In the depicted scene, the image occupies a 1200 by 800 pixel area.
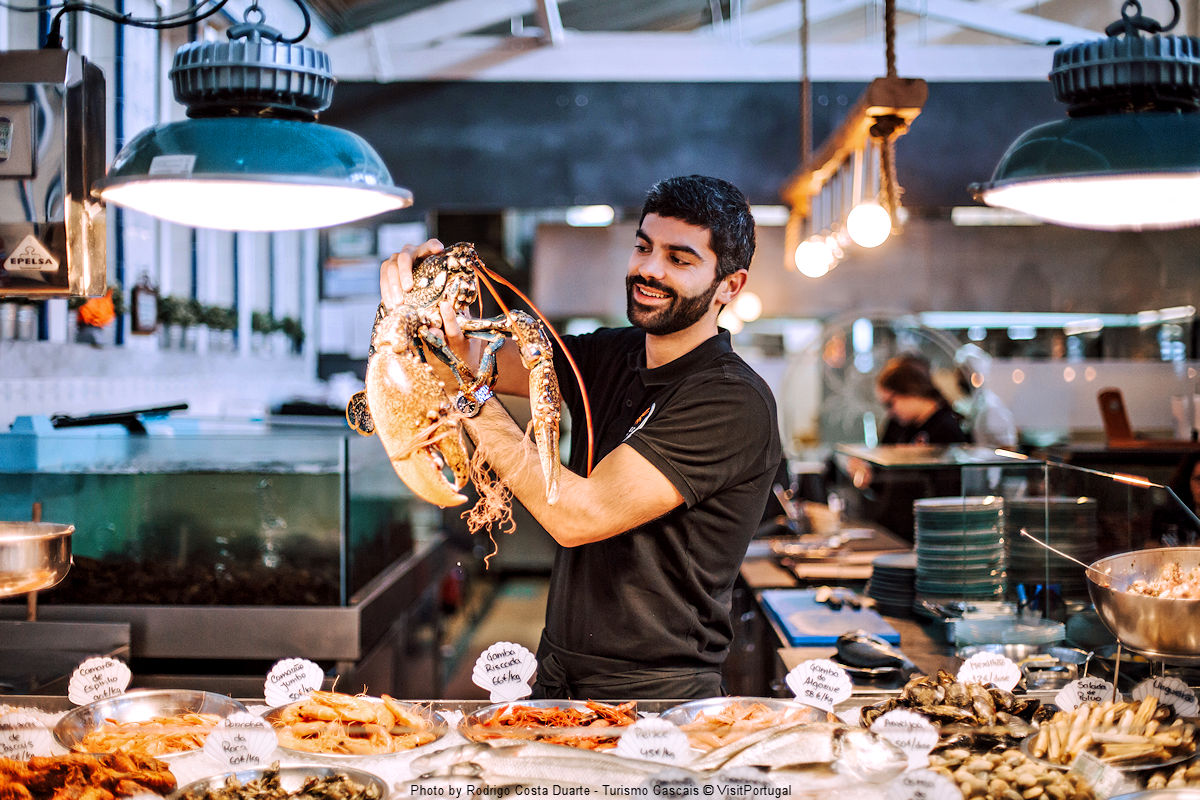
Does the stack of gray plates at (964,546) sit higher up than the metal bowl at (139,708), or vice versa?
the stack of gray plates at (964,546)

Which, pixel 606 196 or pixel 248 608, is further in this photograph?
pixel 606 196

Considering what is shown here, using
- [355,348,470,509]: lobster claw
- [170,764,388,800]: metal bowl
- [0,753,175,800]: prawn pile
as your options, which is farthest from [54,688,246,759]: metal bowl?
[355,348,470,509]: lobster claw

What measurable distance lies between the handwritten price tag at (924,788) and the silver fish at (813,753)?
3.5 inches

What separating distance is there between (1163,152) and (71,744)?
202 centimetres

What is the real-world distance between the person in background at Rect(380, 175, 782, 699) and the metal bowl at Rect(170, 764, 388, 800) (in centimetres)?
55

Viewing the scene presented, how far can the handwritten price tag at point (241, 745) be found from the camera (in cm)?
142

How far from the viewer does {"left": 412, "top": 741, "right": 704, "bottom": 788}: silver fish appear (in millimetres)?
1329

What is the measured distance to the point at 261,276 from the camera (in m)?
5.52

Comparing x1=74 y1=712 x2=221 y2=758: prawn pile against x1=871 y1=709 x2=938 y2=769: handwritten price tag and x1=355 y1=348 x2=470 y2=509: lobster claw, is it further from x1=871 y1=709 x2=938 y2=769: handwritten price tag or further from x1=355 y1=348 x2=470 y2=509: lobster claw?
x1=871 y1=709 x2=938 y2=769: handwritten price tag

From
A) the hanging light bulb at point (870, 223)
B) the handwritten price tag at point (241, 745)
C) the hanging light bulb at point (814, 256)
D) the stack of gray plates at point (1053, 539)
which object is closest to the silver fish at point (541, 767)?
the handwritten price tag at point (241, 745)

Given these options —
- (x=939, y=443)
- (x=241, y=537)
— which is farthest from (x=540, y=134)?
(x=241, y=537)

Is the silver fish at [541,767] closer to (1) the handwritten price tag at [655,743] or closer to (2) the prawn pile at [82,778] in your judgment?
(1) the handwritten price tag at [655,743]

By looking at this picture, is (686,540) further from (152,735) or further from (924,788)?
(152,735)

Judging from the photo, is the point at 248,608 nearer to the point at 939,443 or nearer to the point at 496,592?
the point at 939,443
